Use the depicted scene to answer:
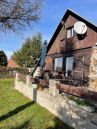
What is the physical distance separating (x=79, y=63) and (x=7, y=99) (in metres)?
6.52

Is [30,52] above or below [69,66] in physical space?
above

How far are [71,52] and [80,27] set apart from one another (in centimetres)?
283

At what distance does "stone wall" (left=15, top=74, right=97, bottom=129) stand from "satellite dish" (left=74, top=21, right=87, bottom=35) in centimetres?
573

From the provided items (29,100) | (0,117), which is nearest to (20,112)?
(0,117)

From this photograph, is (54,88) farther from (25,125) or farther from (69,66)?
(69,66)

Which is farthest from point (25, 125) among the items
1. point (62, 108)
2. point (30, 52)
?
point (30, 52)

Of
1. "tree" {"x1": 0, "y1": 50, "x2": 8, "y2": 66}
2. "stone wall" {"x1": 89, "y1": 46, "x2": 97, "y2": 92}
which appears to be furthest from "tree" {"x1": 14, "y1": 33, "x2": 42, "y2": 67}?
"stone wall" {"x1": 89, "y1": 46, "x2": 97, "y2": 92}

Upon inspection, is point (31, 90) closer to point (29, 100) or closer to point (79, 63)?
point (29, 100)

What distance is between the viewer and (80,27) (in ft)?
62.0

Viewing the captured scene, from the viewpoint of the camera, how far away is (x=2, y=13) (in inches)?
506

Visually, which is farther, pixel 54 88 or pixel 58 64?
pixel 58 64

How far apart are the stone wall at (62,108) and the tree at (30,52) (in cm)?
3219

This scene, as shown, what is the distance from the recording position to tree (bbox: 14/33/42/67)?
4809cm

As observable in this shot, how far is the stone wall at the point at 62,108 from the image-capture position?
8.42 metres
